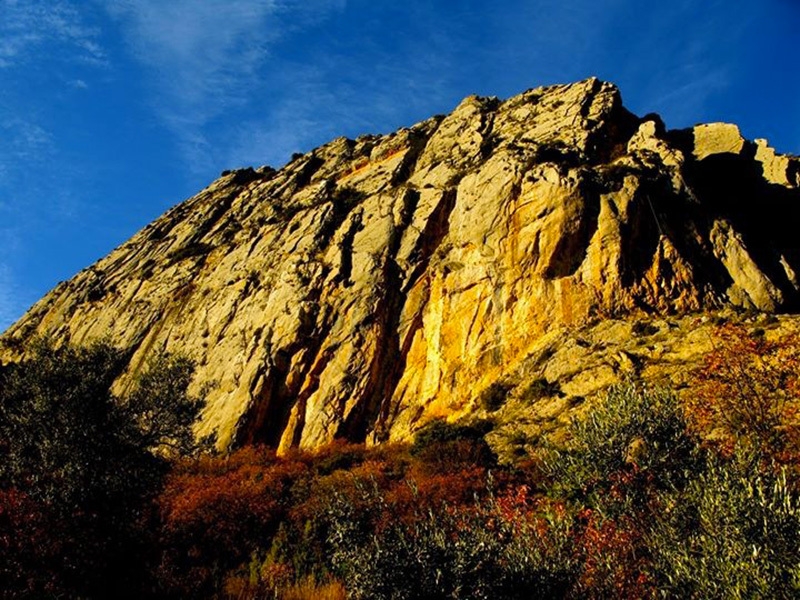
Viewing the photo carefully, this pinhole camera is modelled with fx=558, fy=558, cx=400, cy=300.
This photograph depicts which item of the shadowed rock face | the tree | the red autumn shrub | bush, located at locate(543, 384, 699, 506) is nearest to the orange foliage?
bush, located at locate(543, 384, 699, 506)

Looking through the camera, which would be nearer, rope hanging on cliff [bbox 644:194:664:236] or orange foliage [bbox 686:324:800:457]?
orange foliage [bbox 686:324:800:457]

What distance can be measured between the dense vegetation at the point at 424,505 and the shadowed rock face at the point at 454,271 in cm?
850

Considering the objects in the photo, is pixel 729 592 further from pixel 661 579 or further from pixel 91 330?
pixel 91 330

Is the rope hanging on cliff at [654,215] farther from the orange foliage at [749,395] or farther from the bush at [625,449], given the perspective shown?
the bush at [625,449]

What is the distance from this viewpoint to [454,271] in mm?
43969

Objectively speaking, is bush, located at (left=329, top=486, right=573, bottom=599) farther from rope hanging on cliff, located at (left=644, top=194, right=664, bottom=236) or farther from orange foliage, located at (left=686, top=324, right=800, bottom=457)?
rope hanging on cliff, located at (left=644, top=194, right=664, bottom=236)

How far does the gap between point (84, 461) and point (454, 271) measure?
3064 cm

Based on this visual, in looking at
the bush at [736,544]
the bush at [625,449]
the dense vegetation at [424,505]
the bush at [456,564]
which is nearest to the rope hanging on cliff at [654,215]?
the dense vegetation at [424,505]

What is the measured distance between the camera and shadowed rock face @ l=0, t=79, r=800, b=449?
128 ft

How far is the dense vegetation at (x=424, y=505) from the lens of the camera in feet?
37.2

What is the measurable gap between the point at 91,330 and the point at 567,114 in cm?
5478

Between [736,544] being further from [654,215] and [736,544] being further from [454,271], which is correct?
[654,215]

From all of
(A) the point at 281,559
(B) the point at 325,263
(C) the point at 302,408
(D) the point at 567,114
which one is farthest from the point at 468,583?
(D) the point at 567,114

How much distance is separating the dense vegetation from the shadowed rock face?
27.9 ft
